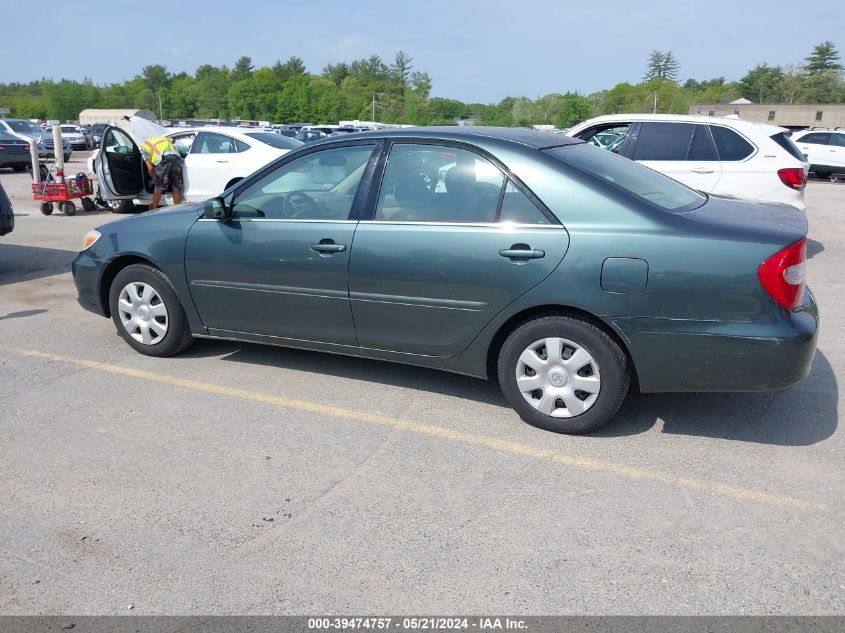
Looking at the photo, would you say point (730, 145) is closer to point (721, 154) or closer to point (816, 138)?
point (721, 154)

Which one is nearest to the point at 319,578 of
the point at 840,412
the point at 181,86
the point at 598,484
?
the point at 598,484

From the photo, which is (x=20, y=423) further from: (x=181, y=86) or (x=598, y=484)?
(x=181, y=86)

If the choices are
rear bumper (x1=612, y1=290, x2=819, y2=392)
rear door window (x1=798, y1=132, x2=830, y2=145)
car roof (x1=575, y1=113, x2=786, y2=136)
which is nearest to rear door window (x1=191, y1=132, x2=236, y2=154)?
car roof (x1=575, y1=113, x2=786, y2=136)

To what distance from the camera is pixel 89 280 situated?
219 inches

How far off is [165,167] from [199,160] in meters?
0.70

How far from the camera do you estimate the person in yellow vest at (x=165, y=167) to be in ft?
41.0

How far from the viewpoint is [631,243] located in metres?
3.82

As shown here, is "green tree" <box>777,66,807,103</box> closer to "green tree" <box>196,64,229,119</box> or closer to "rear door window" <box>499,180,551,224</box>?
"green tree" <box>196,64,229,119</box>

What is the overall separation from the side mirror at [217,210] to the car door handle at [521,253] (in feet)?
6.49

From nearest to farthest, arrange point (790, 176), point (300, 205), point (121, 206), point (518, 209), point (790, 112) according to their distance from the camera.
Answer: point (518, 209) → point (300, 205) → point (790, 176) → point (121, 206) → point (790, 112)

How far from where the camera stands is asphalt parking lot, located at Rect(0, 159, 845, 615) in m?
2.81

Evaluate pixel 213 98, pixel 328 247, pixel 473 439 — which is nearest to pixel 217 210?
pixel 328 247

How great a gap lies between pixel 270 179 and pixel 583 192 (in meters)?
2.13

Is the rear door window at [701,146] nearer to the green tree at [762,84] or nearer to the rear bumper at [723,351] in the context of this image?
the rear bumper at [723,351]
